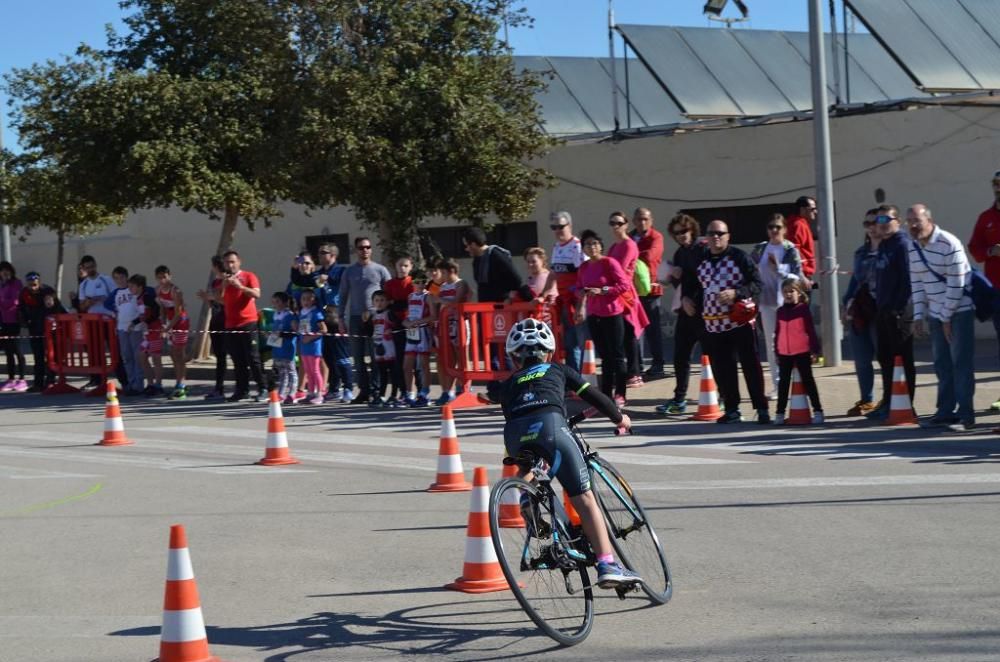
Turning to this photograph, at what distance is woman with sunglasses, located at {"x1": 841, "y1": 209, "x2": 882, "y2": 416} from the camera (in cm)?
1376

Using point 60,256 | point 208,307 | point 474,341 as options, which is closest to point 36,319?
point 208,307

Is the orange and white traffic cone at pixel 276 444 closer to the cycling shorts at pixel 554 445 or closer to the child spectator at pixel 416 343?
the child spectator at pixel 416 343

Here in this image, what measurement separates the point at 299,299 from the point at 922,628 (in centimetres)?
1291

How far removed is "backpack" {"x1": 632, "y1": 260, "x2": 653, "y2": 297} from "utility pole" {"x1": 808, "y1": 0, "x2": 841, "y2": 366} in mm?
2026

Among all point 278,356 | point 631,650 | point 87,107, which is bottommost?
point 631,650

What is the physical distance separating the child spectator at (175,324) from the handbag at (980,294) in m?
10.7

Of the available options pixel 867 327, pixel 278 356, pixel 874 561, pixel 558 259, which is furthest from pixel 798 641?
pixel 278 356

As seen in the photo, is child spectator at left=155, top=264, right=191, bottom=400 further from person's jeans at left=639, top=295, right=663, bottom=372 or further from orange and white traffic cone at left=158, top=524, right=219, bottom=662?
orange and white traffic cone at left=158, top=524, right=219, bottom=662

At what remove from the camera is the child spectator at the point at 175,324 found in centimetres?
1967

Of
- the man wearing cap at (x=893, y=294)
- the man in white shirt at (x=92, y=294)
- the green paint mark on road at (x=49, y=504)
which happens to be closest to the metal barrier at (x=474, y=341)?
the man wearing cap at (x=893, y=294)

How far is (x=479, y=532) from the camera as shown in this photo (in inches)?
283

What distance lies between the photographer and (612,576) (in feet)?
20.9

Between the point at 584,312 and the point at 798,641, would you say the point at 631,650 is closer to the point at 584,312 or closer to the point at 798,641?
the point at 798,641

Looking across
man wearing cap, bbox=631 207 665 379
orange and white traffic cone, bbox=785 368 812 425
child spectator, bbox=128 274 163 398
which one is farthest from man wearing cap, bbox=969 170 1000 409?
child spectator, bbox=128 274 163 398
